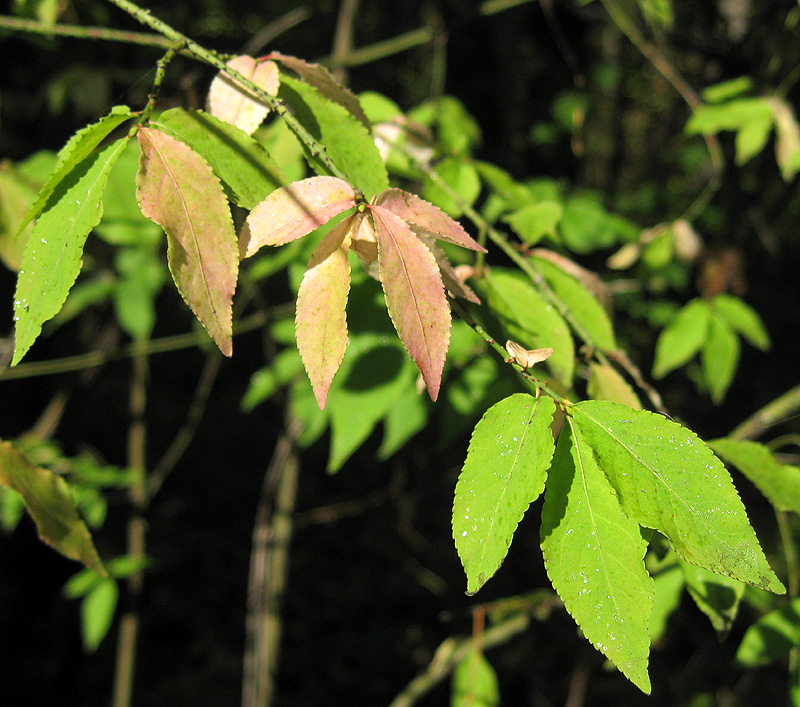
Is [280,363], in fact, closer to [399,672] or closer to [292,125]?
[292,125]

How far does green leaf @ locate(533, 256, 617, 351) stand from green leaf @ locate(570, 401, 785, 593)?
277mm

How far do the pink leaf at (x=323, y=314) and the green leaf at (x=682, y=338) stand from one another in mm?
1037

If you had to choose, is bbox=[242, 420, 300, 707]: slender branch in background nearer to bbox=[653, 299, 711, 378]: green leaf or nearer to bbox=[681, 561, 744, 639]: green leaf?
bbox=[653, 299, 711, 378]: green leaf

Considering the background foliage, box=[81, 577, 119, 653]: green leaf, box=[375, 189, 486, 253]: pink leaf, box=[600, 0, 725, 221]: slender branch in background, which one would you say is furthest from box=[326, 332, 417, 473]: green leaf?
box=[81, 577, 119, 653]: green leaf

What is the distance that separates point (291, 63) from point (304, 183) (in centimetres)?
22

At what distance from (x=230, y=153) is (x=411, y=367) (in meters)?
0.54

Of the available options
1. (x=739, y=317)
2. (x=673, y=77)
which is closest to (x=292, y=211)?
(x=739, y=317)

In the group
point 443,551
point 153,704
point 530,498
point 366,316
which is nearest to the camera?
point 530,498

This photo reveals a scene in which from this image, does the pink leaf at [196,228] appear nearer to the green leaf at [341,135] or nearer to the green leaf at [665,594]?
the green leaf at [341,135]

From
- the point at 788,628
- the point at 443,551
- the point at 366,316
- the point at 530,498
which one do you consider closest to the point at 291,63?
the point at 366,316

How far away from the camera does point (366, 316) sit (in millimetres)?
935

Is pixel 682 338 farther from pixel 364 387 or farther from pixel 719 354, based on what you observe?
pixel 364 387

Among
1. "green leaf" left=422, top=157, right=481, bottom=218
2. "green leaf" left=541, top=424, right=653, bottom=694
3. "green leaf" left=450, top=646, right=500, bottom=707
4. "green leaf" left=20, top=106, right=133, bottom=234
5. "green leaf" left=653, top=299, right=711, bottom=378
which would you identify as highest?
"green leaf" left=20, top=106, right=133, bottom=234

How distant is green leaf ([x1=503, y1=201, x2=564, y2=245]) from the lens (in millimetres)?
897
